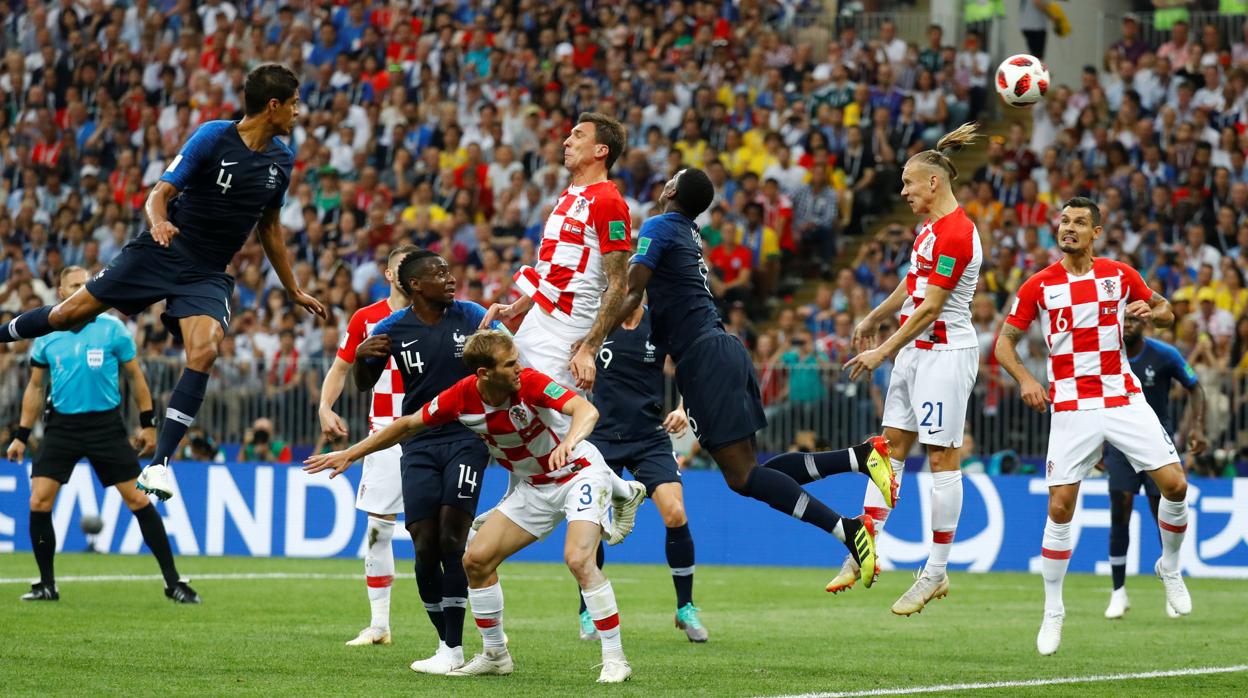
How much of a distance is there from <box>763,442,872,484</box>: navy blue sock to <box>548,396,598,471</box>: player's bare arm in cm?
222

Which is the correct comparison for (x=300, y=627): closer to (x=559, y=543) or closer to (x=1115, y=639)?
(x=1115, y=639)

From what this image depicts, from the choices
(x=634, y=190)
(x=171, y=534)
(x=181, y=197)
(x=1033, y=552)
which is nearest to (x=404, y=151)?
(x=634, y=190)

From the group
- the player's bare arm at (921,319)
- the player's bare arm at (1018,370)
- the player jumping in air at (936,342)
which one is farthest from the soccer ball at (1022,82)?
the player's bare arm at (921,319)

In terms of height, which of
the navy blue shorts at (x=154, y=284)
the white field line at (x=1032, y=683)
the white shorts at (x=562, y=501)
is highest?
the navy blue shorts at (x=154, y=284)

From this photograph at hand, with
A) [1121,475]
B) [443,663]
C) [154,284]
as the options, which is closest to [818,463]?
[443,663]

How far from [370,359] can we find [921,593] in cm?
348

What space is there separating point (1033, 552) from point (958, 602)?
13.0ft

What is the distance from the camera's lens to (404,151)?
25688 mm

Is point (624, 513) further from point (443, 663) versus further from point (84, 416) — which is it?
point (84, 416)

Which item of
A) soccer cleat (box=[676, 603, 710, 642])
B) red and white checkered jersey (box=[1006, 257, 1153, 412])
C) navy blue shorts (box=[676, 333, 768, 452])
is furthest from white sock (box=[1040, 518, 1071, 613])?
soccer cleat (box=[676, 603, 710, 642])

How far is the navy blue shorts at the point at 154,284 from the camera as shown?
10.4 metres

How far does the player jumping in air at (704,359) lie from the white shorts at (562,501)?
4.30 ft

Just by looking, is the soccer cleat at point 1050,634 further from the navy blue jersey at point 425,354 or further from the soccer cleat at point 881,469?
the navy blue jersey at point 425,354

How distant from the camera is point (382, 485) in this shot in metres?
11.4
